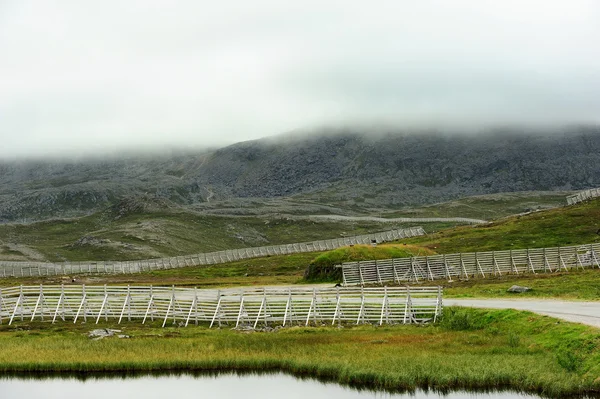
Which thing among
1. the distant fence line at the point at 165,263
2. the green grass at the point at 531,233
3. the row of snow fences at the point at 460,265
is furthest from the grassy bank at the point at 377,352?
the distant fence line at the point at 165,263

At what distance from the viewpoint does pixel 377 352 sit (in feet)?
121

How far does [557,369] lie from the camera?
29.9 meters

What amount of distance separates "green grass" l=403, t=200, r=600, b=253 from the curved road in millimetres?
62994

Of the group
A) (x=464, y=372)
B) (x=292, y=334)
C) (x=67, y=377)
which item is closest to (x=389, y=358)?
(x=464, y=372)

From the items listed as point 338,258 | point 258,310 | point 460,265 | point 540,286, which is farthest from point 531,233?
point 258,310

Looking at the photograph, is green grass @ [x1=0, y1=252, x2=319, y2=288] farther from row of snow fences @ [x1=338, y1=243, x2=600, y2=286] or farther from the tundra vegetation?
the tundra vegetation

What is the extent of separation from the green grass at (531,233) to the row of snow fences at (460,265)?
95.5 ft

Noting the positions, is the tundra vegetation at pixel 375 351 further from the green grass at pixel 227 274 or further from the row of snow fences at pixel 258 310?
the green grass at pixel 227 274

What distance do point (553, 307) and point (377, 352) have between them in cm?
1426

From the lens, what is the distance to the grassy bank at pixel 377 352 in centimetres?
3048

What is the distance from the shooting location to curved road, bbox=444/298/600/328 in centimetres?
3797

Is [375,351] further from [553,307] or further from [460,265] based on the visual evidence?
[460,265]

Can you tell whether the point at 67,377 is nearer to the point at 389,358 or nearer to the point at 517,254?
the point at 389,358

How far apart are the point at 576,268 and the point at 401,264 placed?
19.1 meters
